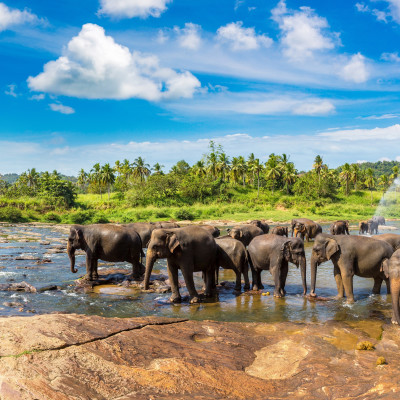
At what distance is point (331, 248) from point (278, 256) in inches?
64.8

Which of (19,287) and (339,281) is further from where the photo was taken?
(19,287)

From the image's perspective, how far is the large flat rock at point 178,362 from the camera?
518cm

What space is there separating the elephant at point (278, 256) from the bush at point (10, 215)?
46.2 metres

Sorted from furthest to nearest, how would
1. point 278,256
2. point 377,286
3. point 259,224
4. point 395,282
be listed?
1. point 259,224
2. point 377,286
3. point 278,256
4. point 395,282

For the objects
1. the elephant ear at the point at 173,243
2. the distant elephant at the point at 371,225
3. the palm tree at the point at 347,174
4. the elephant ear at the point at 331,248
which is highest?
the palm tree at the point at 347,174

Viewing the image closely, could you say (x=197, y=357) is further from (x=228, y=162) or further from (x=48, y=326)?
(x=228, y=162)

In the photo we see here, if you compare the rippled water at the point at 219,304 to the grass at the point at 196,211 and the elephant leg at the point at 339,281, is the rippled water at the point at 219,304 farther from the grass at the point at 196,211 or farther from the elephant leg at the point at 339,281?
the grass at the point at 196,211

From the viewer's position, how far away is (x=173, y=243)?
11.4 meters

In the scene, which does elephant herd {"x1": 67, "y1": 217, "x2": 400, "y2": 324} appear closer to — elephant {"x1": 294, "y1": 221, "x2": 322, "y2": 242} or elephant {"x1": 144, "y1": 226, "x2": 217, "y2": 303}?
elephant {"x1": 144, "y1": 226, "x2": 217, "y2": 303}

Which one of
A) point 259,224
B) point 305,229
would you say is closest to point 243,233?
point 259,224

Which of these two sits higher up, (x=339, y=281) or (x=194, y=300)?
(x=339, y=281)

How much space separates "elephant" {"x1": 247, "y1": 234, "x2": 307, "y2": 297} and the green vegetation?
1619 inches

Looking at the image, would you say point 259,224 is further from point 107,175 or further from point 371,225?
point 107,175

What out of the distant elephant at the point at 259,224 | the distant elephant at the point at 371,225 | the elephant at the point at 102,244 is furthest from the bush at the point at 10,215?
the distant elephant at the point at 371,225
